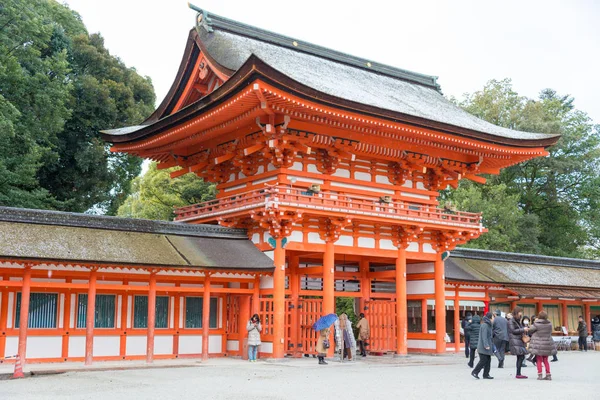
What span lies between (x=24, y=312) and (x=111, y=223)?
374 cm

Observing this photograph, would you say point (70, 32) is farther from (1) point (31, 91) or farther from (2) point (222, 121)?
(2) point (222, 121)

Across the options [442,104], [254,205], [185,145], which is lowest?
[254,205]

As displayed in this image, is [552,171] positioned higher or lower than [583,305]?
higher

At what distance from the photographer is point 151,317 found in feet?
62.8

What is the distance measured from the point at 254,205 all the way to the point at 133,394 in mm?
9666

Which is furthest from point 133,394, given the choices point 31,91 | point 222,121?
point 31,91

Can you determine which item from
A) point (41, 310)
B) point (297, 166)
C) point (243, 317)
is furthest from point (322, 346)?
point (41, 310)

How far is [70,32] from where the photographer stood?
1451 inches

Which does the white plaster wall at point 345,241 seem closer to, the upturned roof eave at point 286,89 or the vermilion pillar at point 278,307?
the vermilion pillar at point 278,307

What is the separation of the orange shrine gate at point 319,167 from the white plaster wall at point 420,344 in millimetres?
66

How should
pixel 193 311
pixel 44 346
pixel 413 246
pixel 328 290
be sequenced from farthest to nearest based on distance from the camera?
pixel 413 246 < pixel 328 290 < pixel 193 311 < pixel 44 346

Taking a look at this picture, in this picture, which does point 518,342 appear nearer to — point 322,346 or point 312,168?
point 322,346

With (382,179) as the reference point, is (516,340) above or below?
below

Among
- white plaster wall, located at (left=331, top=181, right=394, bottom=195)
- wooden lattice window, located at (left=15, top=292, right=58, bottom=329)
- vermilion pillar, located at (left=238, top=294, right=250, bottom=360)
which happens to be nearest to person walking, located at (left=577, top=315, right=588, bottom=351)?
white plaster wall, located at (left=331, top=181, right=394, bottom=195)
